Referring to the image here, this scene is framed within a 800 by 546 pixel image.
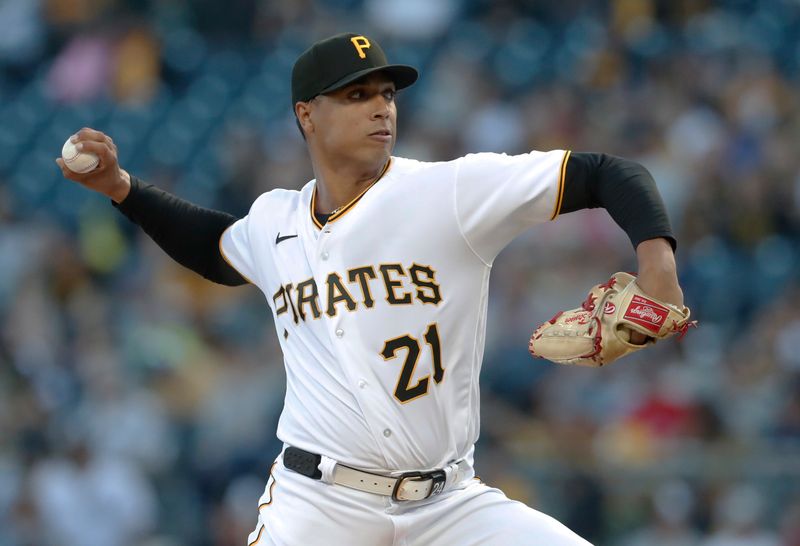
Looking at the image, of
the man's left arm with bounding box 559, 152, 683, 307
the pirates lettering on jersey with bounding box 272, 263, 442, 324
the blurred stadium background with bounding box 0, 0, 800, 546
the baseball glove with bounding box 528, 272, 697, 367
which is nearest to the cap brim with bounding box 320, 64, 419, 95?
the pirates lettering on jersey with bounding box 272, 263, 442, 324

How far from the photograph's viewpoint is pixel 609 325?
3383 mm

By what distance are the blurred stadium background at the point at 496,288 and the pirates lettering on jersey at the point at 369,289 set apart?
336 centimetres

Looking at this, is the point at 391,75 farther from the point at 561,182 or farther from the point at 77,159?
the point at 77,159

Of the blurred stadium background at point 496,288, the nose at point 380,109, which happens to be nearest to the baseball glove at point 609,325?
the nose at point 380,109

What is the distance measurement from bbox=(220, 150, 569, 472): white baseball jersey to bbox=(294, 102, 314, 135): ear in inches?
15.1

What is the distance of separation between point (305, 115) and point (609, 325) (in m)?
1.31

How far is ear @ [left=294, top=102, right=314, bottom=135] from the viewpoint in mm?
4156

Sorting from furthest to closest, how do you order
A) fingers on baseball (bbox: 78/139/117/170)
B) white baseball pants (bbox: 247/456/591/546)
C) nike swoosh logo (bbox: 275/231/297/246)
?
fingers on baseball (bbox: 78/139/117/170), nike swoosh logo (bbox: 275/231/297/246), white baseball pants (bbox: 247/456/591/546)

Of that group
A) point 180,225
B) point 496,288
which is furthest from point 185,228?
point 496,288

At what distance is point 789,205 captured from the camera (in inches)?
319

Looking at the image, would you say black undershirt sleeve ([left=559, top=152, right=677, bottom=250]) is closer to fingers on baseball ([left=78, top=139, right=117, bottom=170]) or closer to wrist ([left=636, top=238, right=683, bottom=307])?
wrist ([left=636, top=238, right=683, bottom=307])

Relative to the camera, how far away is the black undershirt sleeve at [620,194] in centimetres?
340

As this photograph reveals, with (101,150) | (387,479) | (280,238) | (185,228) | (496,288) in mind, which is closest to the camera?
(387,479)

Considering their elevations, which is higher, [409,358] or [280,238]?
[280,238]
